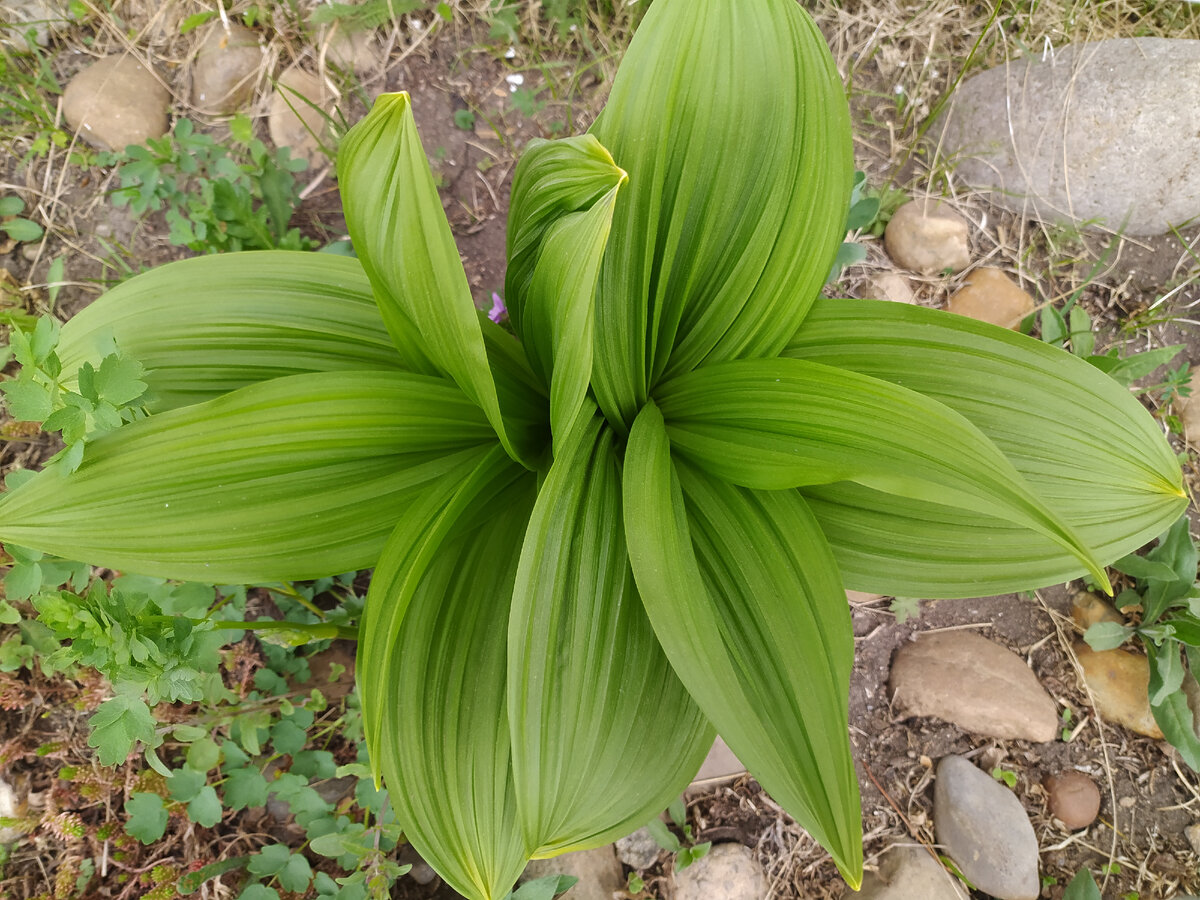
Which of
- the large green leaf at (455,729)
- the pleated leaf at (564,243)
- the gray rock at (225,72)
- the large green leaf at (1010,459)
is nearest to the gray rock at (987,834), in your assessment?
the large green leaf at (1010,459)

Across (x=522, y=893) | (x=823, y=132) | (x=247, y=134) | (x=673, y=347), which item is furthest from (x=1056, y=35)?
(x=522, y=893)

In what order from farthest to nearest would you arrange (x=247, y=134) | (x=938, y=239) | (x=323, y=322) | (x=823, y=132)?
(x=938, y=239), (x=247, y=134), (x=323, y=322), (x=823, y=132)

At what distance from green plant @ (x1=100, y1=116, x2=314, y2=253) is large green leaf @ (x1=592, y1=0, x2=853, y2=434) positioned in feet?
3.41

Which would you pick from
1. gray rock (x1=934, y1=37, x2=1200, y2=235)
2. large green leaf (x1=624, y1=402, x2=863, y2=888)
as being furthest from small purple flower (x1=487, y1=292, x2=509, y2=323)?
gray rock (x1=934, y1=37, x2=1200, y2=235)

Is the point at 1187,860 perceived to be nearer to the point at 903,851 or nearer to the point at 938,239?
the point at 903,851

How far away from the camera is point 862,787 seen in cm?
179

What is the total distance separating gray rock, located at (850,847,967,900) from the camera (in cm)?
167

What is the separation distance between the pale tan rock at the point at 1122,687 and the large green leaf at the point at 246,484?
1876 millimetres

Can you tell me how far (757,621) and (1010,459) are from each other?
0.50 m

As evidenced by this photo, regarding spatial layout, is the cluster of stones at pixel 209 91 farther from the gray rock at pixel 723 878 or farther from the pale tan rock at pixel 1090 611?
the pale tan rock at pixel 1090 611

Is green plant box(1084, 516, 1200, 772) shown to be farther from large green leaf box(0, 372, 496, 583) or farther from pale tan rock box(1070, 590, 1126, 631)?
large green leaf box(0, 372, 496, 583)

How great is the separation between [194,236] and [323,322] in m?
0.71

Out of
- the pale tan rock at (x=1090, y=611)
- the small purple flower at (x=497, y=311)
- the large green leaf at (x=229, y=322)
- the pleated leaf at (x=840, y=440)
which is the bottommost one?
the pale tan rock at (x=1090, y=611)

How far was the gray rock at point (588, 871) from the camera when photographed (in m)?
1.58
